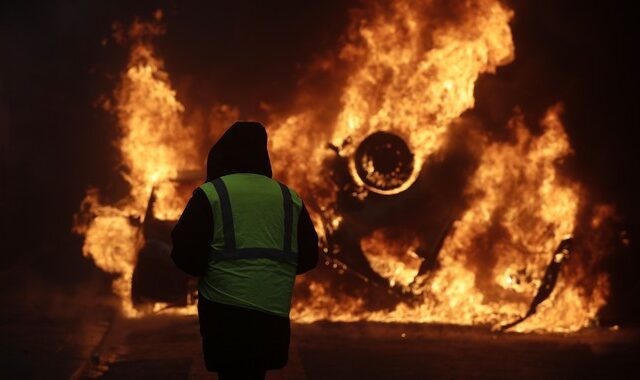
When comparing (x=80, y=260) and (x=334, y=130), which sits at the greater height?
(x=334, y=130)

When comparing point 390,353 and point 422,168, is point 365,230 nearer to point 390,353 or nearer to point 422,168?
point 422,168

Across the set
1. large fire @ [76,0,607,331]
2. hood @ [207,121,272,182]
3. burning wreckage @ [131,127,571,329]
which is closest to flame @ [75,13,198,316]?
large fire @ [76,0,607,331]

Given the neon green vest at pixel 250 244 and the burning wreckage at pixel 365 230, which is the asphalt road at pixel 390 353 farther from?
the neon green vest at pixel 250 244

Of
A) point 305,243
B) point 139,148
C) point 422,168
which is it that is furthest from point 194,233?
point 139,148

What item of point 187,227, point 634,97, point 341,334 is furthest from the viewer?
point 634,97

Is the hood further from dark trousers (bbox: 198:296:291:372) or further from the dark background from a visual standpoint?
the dark background

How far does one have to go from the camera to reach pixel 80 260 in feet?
40.9

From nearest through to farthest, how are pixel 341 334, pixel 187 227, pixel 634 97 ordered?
1. pixel 187 227
2. pixel 341 334
3. pixel 634 97

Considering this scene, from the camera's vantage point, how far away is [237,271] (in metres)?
3.65

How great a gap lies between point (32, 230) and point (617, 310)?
29.1ft


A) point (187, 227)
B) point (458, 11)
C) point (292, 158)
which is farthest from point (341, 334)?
point (187, 227)

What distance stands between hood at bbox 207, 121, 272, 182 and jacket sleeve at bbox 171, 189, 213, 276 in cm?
27

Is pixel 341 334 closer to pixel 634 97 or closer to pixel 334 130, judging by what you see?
pixel 334 130

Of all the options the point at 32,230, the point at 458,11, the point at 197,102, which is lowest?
the point at 32,230
